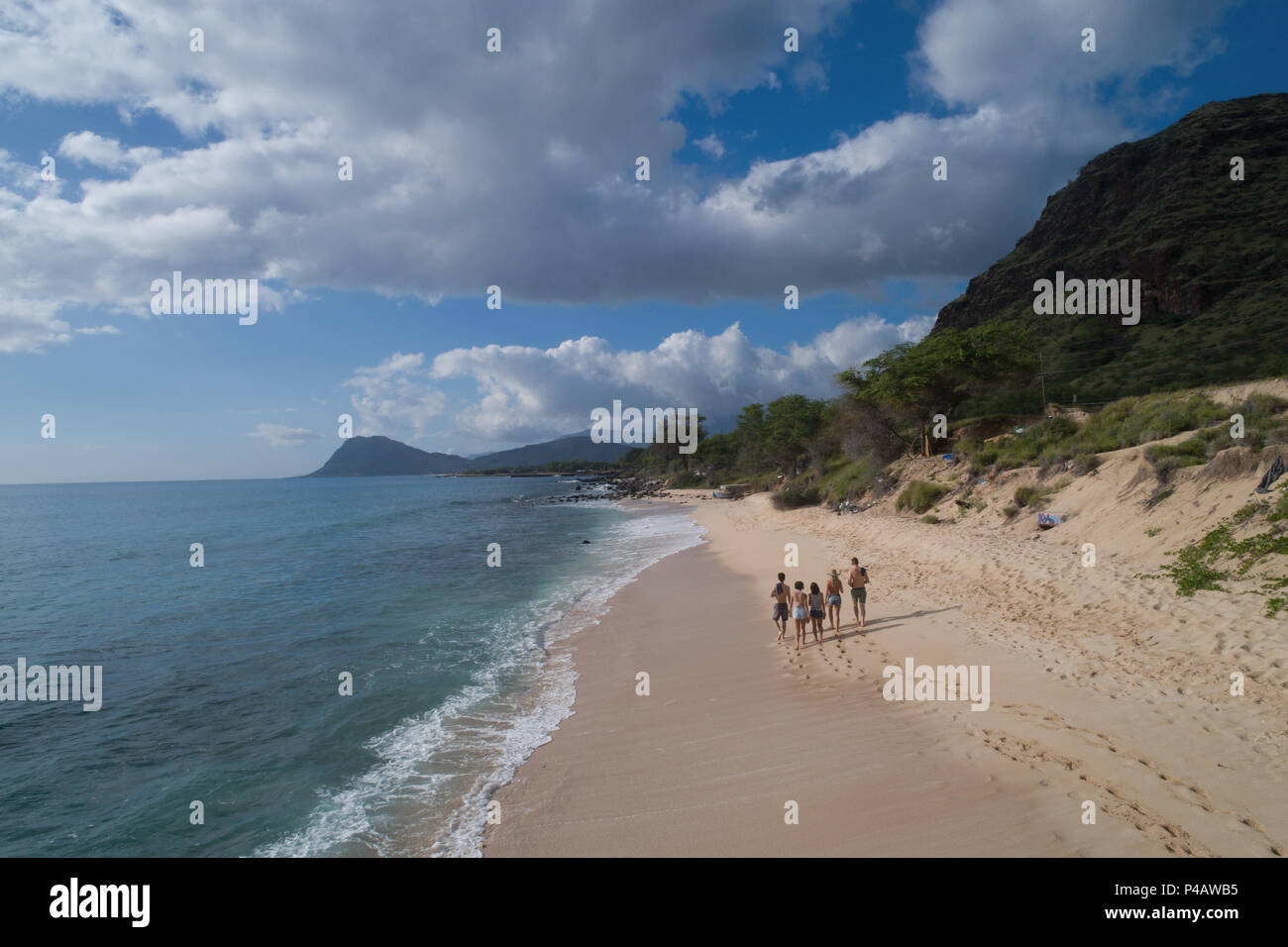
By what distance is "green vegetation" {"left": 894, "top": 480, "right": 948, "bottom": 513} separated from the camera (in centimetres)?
2852

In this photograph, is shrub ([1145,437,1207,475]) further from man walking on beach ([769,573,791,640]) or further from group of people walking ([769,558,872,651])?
man walking on beach ([769,573,791,640])

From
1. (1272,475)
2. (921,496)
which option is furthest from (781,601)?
(921,496)

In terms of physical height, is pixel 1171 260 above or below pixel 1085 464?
above

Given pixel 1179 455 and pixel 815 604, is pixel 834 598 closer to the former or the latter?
pixel 815 604

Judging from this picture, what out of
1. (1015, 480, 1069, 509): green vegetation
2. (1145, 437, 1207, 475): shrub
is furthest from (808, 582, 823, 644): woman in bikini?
(1015, 480, 1069, 509): green vegetation

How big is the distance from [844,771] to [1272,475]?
14.0 metres

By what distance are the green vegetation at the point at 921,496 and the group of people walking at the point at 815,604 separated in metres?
16.9

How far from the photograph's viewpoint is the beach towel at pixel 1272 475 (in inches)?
536

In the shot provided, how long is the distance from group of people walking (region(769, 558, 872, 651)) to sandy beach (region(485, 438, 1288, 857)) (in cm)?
38

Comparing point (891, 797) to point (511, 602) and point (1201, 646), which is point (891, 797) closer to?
point (1201, 646)

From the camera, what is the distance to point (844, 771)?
721 centimetres

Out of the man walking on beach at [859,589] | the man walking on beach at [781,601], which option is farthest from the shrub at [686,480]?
the man walking on beach at [781,601]
